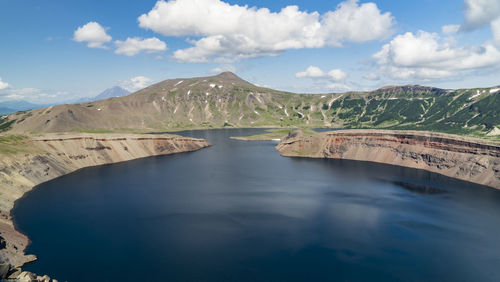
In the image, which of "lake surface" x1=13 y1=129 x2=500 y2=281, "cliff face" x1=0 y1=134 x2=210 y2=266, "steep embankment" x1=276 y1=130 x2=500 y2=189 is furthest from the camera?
"steep embankment" x1=276 y1=130 x2=500 y2=189

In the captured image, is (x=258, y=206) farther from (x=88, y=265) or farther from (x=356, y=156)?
(x=356, y=156)

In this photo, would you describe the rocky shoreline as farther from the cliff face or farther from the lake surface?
the lake surface

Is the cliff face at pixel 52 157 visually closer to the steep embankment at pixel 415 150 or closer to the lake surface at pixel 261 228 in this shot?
the lake surface at pixel 261 228

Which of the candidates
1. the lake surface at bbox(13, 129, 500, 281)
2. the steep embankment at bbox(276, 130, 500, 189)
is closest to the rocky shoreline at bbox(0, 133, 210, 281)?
the lake surface at bbox(13, 129, 500, 281)

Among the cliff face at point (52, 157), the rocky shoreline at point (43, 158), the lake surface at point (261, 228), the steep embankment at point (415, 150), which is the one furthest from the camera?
the steep embankment at point (415, 150)

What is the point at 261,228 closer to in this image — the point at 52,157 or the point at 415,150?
the point at 52,157

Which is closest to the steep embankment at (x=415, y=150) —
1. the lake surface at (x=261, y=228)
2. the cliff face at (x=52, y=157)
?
the lake surface at (x=261, y=228)

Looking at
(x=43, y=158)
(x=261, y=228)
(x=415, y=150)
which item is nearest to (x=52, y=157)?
(x=43, y=158)
